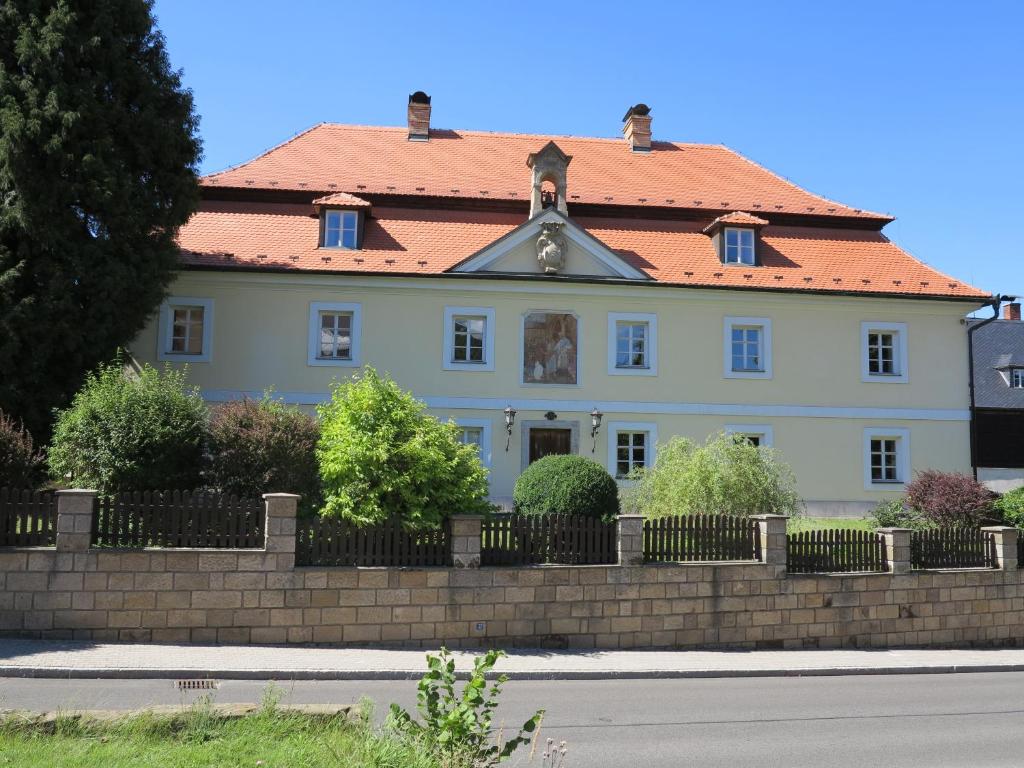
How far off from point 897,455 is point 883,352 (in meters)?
2.91

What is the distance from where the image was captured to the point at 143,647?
1111cm

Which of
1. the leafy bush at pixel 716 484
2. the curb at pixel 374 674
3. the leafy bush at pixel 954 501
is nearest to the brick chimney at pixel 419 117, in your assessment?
the leafy bush at pixel 716 484

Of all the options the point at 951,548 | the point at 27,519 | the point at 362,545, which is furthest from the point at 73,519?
the point at 951,548

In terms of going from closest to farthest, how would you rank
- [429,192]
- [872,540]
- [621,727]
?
1. [621,727]
2. [872,540]
3. [429,192]

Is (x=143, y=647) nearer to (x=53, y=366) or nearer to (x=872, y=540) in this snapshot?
(x=53, y=366)

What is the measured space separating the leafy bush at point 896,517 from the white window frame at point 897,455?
7114mm

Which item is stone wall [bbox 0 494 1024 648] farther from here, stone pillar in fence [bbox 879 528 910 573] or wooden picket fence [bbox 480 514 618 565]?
wooden picket fence [bbox 480 514 618 565]

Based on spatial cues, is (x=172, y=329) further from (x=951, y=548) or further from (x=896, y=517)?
(x=951, y=548)

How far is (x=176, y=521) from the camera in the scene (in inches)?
459

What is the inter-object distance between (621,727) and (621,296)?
1665cm

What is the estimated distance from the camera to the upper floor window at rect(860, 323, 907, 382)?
24531 millimetres

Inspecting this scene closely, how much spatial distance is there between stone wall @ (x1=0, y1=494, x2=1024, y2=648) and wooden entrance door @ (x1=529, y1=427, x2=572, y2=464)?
10410 millimetres

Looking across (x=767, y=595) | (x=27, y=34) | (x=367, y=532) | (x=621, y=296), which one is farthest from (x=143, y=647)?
(x=621, y=296)

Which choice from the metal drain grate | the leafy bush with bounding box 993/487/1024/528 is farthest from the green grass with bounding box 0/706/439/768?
the leafy bush with bounding box 993/487/1024/528
